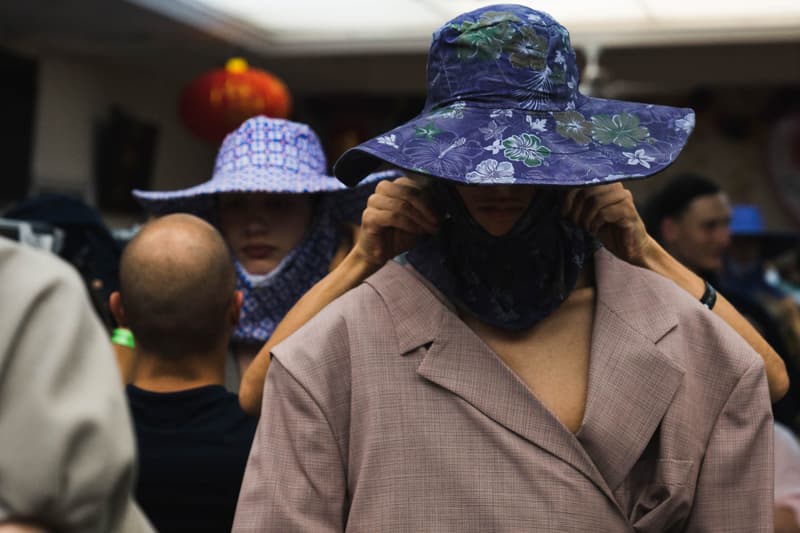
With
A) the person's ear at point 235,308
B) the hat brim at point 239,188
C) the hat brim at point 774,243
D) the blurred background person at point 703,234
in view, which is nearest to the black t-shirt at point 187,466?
the person's ear at point 235,308

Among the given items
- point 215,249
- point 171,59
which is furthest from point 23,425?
point 171,59

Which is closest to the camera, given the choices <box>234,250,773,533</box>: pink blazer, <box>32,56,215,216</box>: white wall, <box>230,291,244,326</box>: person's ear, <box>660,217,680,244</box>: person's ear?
<box>234,250,773,533</box>: pink blazer

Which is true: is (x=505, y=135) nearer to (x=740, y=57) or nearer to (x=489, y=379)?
(x=489, y=379)

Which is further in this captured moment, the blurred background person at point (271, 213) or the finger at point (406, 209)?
the blurred background person at point (271, 213)

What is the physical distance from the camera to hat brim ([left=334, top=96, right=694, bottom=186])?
142 cm

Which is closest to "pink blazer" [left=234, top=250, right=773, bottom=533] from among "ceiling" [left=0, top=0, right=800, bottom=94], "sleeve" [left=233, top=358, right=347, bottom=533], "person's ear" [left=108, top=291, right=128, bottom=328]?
"sleeve" [left=233, top=358, right=347, bottom=533]

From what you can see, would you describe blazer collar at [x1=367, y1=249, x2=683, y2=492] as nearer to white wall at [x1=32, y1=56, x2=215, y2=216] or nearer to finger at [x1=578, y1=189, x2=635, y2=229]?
finger at [x1=578, y1=189, x2=635, y2=229]

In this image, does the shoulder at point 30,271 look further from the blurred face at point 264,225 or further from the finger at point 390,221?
the blurred face at point 264,225

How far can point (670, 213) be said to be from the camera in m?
3.96

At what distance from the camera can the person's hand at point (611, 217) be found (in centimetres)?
155

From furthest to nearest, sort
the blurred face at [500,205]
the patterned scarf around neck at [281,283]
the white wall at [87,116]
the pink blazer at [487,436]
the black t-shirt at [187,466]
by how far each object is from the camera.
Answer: the white wall at [87,116] → the patterned scarf around neck at [281,283] → the black t-shirt at [187,466] → the blurred face at [500,205] → the pink blazer at [487,436]

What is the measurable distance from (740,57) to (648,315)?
25.6 feet

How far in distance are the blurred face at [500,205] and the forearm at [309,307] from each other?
0.23 m

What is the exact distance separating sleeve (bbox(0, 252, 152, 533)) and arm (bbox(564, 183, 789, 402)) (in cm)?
82
